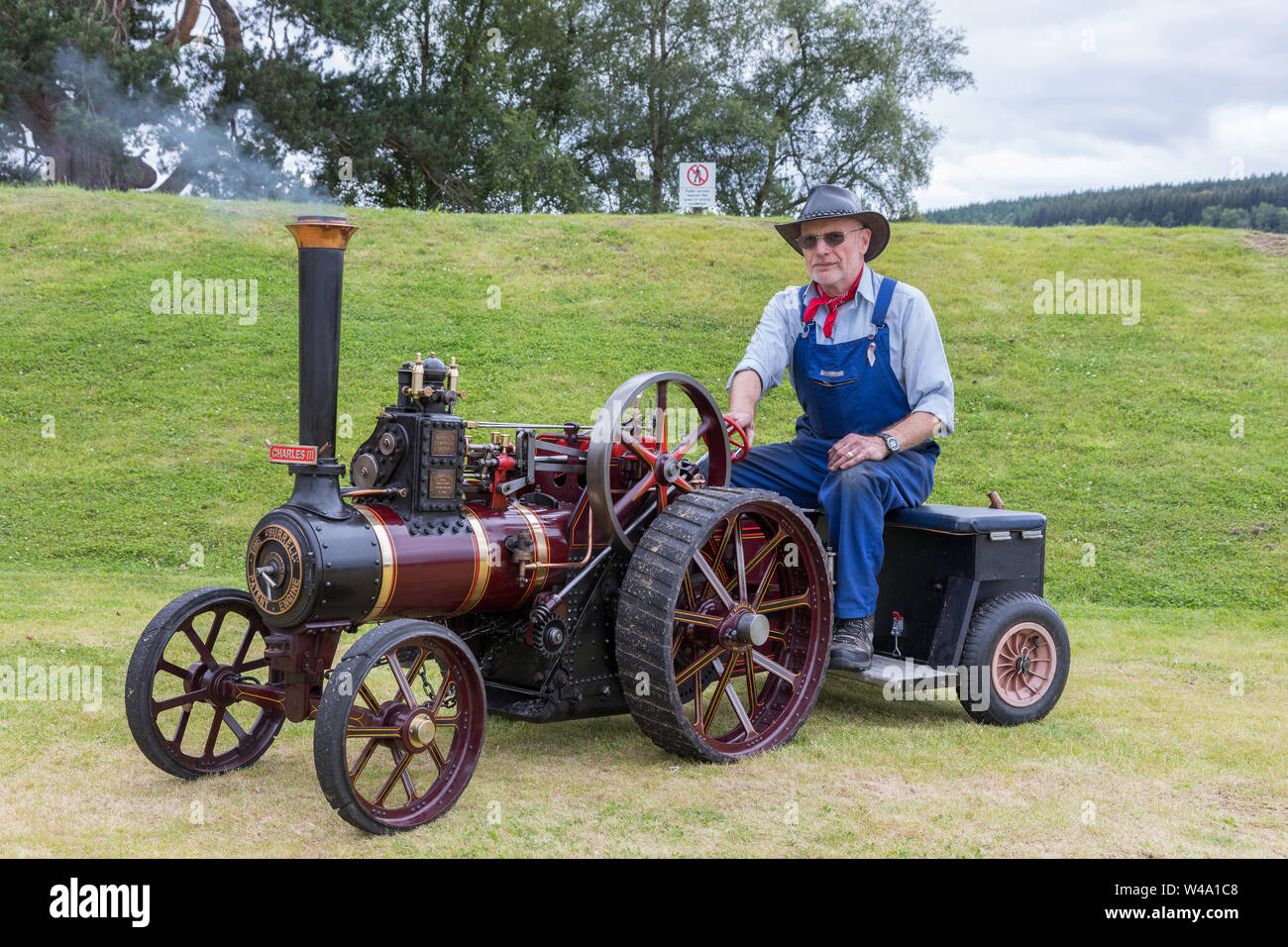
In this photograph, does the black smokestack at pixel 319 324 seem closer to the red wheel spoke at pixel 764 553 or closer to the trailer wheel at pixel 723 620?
the trailer wheel at pixel 723 620

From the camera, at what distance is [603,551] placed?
14.6ft

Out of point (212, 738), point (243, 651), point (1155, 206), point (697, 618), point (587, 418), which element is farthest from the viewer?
point (1155, 206)

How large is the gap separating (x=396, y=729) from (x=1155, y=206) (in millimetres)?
24989

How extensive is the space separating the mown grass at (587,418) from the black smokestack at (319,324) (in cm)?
125

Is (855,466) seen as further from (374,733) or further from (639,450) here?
(374,733)

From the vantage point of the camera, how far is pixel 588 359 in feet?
41.1

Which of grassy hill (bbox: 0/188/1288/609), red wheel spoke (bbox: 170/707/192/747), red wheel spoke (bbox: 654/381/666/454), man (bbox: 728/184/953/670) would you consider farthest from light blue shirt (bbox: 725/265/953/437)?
grassy hill (bbox: 0/188/1288/609)

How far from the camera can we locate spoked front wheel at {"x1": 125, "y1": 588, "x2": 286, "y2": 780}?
3.95 meters

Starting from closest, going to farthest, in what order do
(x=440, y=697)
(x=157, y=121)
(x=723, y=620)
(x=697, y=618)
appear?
1. (x=440, y=697)
2. (x=697, y=618)
3. (x=723, y=620)
4. (x=157, y=121)

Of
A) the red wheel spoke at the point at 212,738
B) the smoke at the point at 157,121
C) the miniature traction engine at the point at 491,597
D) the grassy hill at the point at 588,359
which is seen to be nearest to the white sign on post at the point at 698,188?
the grassy hill at the point at 588,359

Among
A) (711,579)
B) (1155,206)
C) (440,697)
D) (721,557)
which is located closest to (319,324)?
(440,697)

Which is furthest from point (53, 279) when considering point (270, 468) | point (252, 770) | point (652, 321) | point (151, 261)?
point (252, 770)

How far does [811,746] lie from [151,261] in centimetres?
1196

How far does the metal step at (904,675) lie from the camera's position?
4.83m
